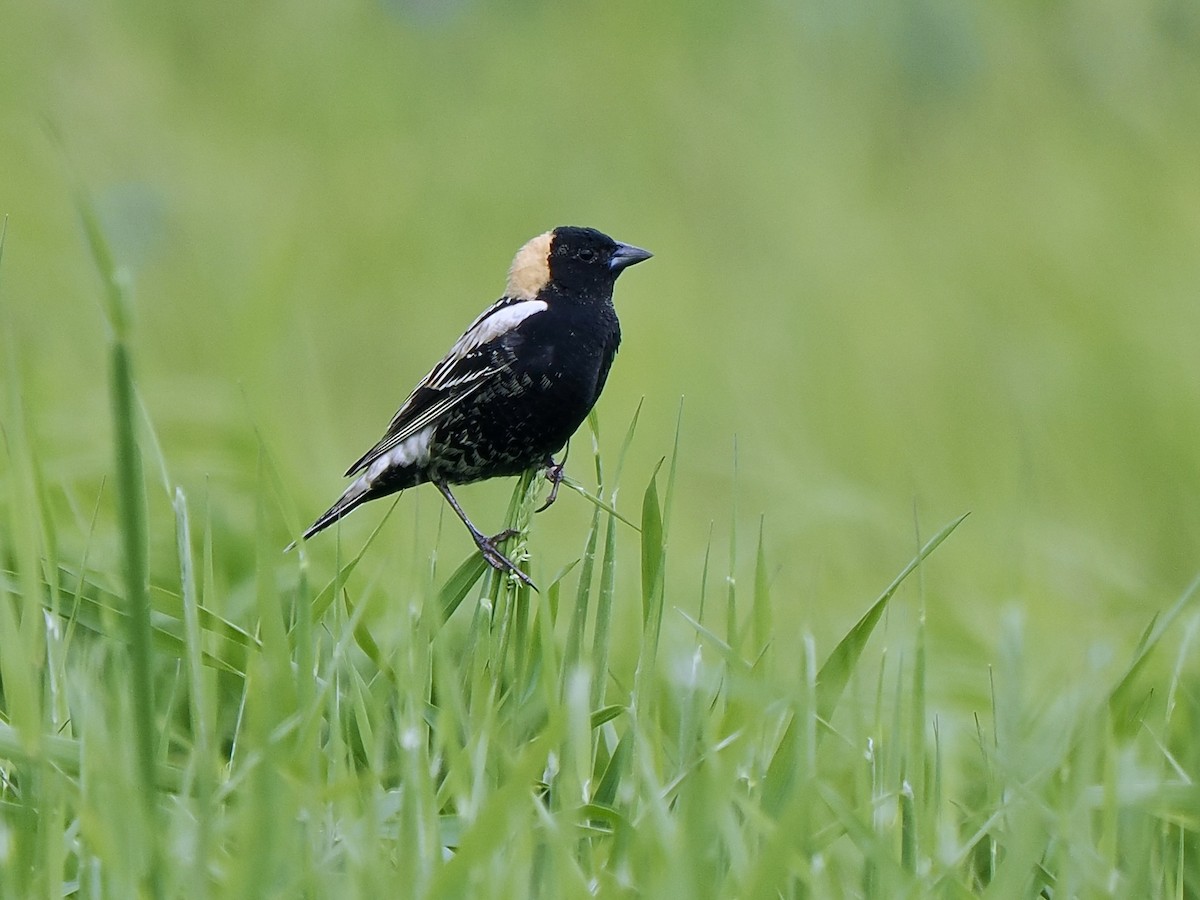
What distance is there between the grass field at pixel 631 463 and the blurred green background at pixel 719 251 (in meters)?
0.03

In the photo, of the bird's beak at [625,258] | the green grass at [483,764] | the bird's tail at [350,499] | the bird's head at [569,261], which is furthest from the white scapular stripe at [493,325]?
the green grass at [483,764]

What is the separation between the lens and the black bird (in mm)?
2932

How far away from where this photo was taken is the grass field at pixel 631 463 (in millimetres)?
1662

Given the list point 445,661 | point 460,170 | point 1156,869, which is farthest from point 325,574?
point 460,170

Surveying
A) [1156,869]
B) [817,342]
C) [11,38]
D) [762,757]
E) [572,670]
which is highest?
[11,38]

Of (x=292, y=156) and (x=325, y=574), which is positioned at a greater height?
(x=292, y=156)

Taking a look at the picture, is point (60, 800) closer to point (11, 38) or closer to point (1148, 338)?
point (1148, 338)

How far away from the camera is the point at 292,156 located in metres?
8.30

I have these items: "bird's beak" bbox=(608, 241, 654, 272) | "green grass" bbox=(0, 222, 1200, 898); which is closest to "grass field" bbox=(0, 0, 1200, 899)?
"green grass" bbox=(0, 222, 1200, 898)

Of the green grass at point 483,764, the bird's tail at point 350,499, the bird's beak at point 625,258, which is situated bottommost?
the green grass at point 483,764

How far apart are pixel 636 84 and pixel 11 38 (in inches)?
137

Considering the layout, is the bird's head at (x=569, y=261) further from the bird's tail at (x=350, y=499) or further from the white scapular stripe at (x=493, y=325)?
the bird's tail at (x=350, y=499)

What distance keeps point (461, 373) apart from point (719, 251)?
458cm

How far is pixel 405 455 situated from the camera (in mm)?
3279
